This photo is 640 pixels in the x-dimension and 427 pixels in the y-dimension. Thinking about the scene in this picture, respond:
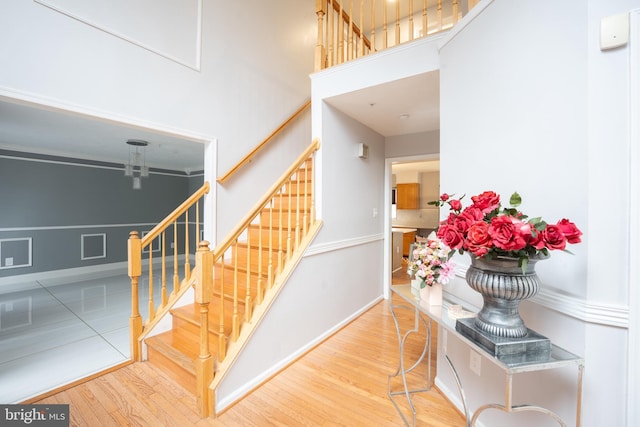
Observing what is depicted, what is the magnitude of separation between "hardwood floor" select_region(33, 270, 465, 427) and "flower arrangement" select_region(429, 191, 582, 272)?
4.37 ft

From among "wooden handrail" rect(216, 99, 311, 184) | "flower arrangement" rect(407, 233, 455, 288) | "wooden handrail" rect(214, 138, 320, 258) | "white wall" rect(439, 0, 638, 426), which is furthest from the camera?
"wooden handrail" rect(216, 99, 311, 184)

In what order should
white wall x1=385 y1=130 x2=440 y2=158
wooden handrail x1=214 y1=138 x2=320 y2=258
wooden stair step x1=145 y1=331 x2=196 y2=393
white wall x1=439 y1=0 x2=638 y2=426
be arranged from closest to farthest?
white wall x1=439 y1=0 x2=638 y2=426 < wooden handrail x1=214 y1=138 x2=320 y2=258 < wooden stair step x1=145 y1=331 x2=196 y2=393 < white wall x1=385 y1=130 x2=440 y2=158

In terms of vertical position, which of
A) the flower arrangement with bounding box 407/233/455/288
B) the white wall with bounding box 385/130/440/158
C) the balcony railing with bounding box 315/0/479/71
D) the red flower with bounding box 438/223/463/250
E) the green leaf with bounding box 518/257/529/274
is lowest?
the flower arrangement with bounding box 407/233/455/288

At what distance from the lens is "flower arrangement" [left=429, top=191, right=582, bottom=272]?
946mm

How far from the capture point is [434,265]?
4.75 ft

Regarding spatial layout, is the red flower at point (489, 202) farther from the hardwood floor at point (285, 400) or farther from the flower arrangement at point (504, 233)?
the hardwood floor at point (285, 400)

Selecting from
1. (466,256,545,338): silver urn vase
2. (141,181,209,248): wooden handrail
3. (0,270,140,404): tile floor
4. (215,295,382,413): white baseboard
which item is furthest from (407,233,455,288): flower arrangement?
(0,270,140,404): tile floor

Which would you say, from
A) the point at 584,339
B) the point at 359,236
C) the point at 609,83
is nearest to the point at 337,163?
the point at 359,236

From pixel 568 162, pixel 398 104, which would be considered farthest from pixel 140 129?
pixel 568 162

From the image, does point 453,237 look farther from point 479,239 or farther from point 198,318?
point 198,318

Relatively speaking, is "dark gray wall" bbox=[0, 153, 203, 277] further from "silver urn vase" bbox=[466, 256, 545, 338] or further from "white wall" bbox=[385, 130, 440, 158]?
"silver urn vase" bbox=[466, 256, 545, 338]

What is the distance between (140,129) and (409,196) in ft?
20.8

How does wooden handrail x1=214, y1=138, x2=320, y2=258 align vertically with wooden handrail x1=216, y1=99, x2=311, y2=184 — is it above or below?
below
